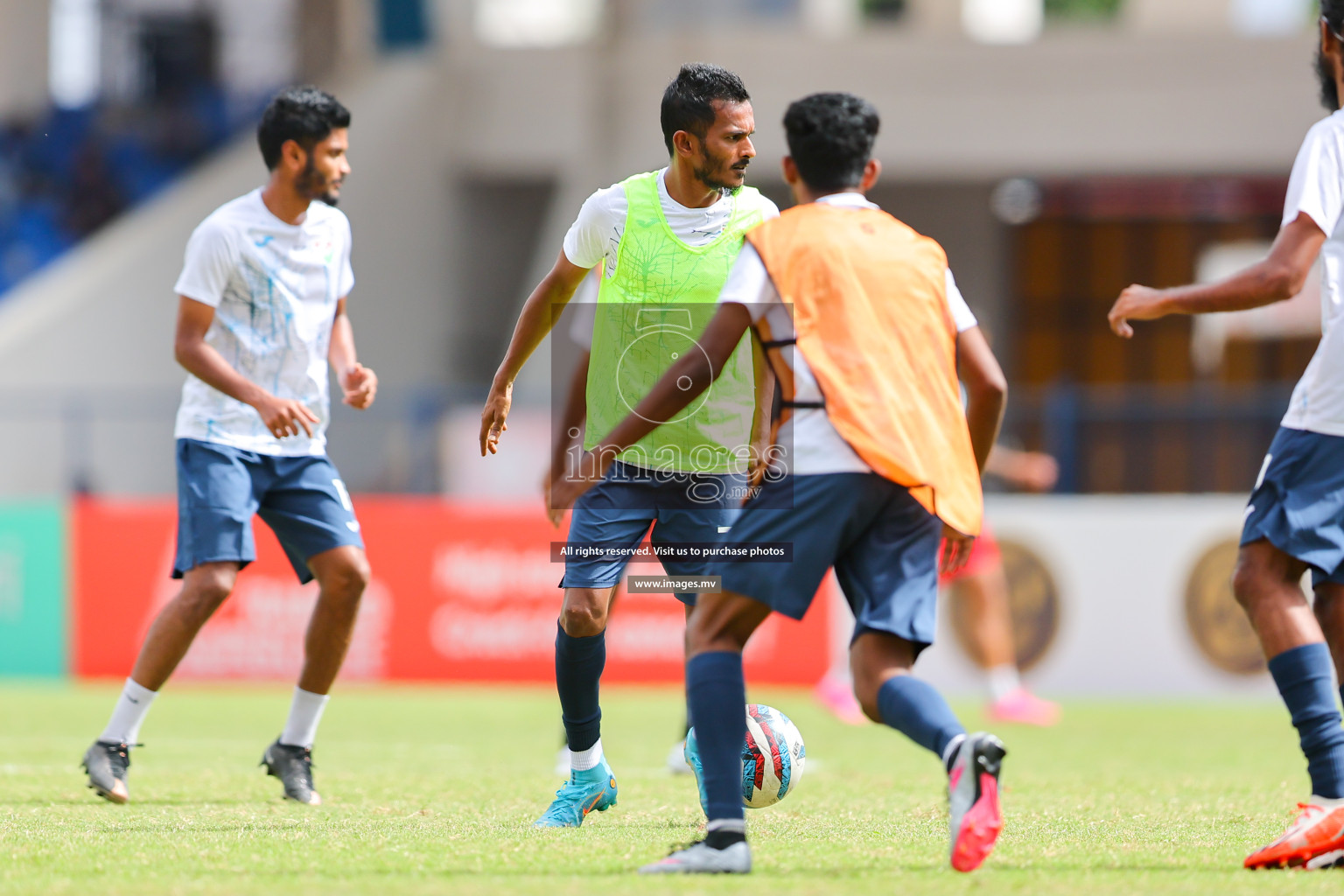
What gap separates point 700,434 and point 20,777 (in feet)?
10.9

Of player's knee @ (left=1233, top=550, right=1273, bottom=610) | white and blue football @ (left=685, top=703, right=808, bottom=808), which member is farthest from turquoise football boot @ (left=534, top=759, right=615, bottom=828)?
player's knee @ (left=1233, top=550, right=1273, bottom=610)

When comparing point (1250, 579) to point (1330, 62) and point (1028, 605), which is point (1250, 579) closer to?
point (1330, 62)

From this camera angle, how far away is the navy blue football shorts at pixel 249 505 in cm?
580

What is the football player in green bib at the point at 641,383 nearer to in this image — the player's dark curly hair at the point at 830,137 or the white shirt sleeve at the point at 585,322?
the white shirt sleeve at the point at 585,322

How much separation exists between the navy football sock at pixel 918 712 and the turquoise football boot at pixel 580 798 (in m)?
1.38

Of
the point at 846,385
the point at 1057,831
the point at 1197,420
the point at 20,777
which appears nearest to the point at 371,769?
the point at 20,777

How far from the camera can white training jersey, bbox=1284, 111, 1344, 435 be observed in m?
4.25

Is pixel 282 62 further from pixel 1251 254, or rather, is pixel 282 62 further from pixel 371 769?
pixel 371 769

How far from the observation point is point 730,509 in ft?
17.5

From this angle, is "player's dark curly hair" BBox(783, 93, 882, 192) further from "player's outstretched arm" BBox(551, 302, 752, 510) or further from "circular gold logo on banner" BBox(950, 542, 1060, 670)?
"circular gold logo on banner" BBox(950, 542, 1060, 670)

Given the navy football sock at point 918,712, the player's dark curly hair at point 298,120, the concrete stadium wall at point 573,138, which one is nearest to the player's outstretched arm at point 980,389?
the navy football sock at point 918,712

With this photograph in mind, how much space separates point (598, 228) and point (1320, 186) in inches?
84.6

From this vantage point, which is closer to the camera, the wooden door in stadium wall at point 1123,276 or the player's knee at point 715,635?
the player's knee at point 715,635

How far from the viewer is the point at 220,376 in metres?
5.61
